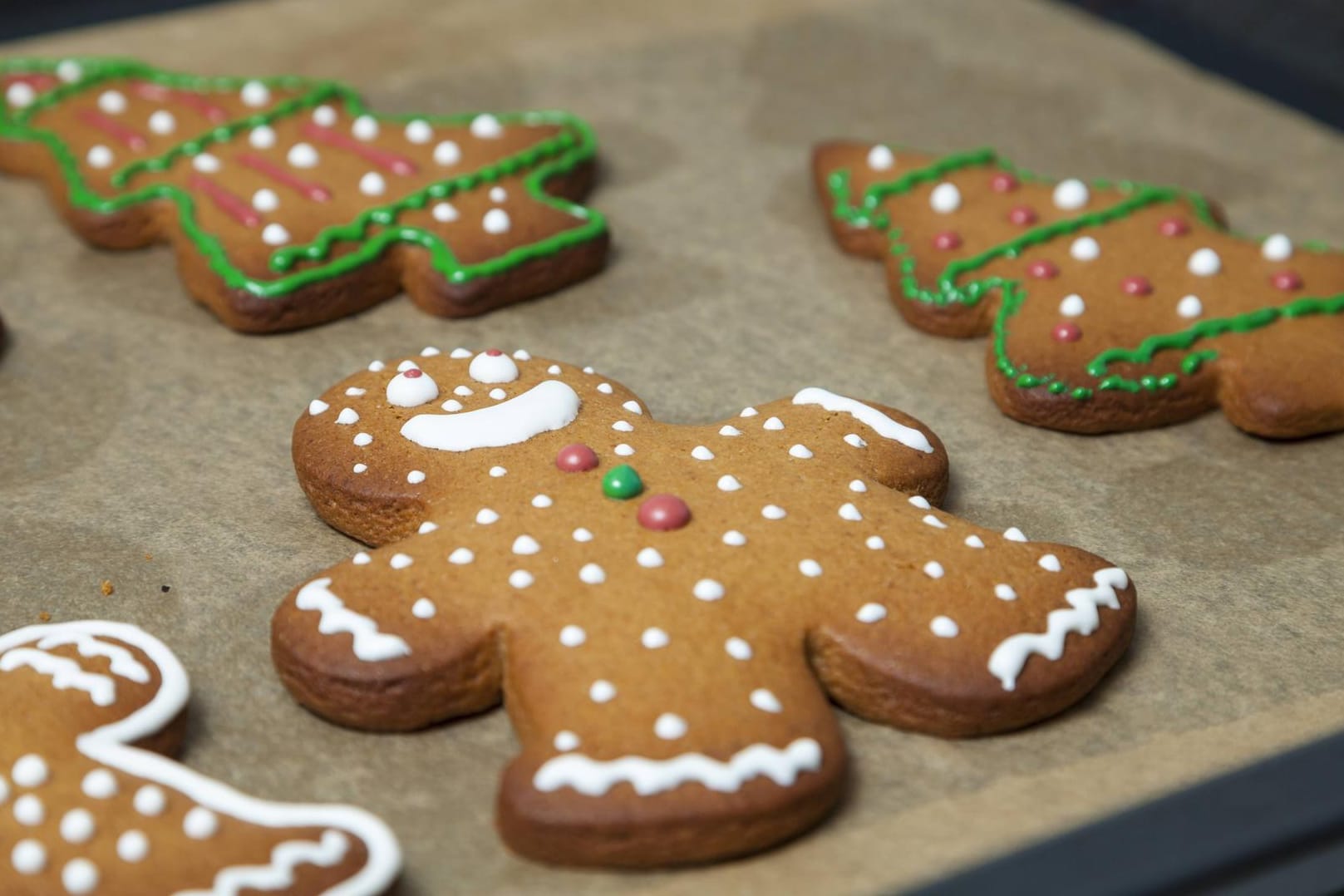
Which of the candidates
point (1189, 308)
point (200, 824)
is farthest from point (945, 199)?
point (200, 824)

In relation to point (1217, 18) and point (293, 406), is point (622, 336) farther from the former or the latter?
point (1217, 18)

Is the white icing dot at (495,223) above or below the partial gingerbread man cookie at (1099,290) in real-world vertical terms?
below

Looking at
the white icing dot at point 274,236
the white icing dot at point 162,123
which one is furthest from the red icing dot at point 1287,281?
the white icing dot at point 162,123

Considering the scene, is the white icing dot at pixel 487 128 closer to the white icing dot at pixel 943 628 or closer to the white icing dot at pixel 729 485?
the white icing dot at pixel 729 485

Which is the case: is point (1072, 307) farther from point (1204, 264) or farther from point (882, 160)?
point (882, 160)

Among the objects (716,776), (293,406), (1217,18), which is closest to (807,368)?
(293,406)

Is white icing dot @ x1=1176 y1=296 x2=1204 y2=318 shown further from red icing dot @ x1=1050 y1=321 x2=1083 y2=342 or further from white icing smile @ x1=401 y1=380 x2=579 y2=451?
white icing smile @ x1=401 y1=380 x2=579 y2=451
